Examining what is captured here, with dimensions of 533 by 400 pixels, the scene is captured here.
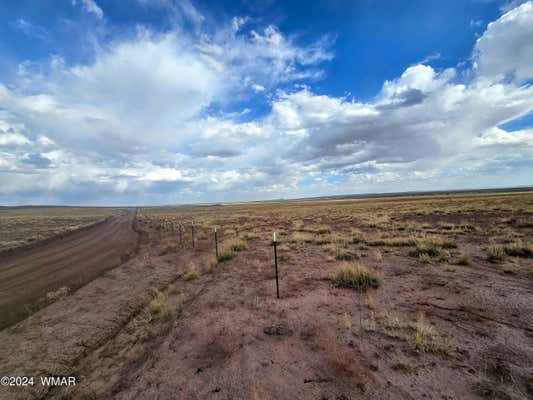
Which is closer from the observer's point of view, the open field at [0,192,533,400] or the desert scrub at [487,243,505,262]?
the open field at [0,192,533,400]

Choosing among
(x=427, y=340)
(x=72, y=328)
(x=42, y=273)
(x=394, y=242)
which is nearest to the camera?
(x=427, y=340)

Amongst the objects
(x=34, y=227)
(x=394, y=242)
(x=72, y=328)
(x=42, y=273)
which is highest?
(x=34, y=227)

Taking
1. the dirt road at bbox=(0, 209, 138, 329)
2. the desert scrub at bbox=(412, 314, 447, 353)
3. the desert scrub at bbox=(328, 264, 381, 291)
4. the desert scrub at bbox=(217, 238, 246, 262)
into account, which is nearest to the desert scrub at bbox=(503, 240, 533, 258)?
the desert scrub at bbox=(328, 264, 381, 291)

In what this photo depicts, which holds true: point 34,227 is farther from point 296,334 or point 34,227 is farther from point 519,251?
point 519,251

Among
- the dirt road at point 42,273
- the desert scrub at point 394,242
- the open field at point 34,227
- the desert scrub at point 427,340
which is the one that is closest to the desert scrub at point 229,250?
the dirt road at point 42,273

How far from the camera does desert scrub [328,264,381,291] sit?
22.0 ft

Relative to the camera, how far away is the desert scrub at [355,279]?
6691 millimetres

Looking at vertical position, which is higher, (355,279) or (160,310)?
(355,279)

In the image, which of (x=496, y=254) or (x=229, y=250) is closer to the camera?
(x=496, y=254)

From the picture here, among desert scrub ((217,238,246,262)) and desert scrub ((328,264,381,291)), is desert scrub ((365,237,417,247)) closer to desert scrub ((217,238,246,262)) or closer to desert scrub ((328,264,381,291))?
desert scrub ((328,264,381,291))

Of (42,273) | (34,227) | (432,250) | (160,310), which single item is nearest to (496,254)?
(432,250)

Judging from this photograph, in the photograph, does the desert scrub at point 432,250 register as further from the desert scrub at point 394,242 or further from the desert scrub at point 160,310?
the desert scrub at point 160,310

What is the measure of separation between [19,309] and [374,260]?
1211cm

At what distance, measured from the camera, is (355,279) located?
6.88 metres
